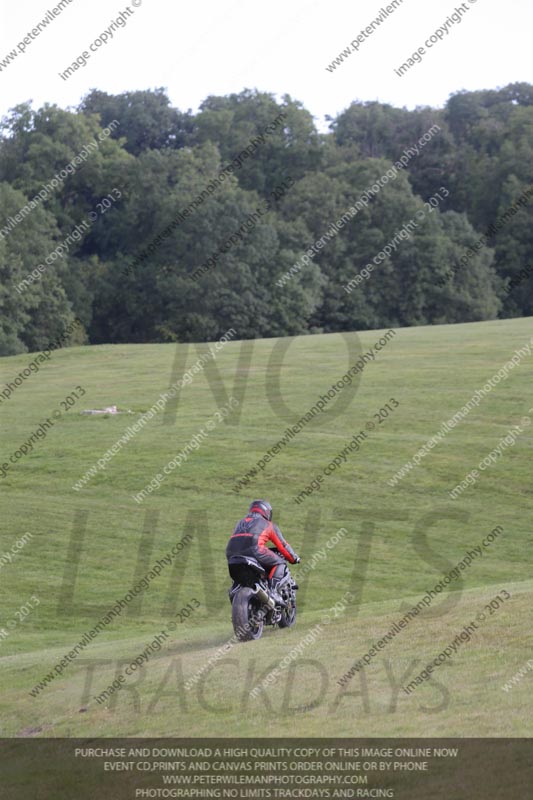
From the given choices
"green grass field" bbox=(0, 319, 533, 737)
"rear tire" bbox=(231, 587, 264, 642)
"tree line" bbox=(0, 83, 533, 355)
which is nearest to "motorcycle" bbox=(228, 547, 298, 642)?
"rear tire" bbox=(231, 587, 264, 642)

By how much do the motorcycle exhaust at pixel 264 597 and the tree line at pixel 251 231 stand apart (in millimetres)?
66632

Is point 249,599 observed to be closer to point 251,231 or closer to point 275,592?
point 275,592

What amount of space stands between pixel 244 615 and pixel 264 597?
0.37 meters

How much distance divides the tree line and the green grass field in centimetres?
2594

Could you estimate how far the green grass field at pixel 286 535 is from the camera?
11883mm

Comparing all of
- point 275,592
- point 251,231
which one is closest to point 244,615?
point 275,592

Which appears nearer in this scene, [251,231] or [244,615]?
[244,615]

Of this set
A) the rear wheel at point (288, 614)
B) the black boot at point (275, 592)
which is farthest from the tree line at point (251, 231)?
the black boot at point (275, 592)

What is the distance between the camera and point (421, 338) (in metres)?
61.6

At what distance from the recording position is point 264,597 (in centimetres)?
1544

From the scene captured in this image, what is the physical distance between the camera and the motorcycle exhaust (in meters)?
15.4

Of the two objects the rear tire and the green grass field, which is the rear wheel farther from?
the rear tire

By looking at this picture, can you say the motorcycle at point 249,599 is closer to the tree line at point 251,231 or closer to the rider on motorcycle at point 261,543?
the rider on motorcycle at point 261,543

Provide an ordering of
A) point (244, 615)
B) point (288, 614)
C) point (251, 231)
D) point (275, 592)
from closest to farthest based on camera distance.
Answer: point (244, 615) → point (275, 592) → point (288, 614) → point (251, 231)
